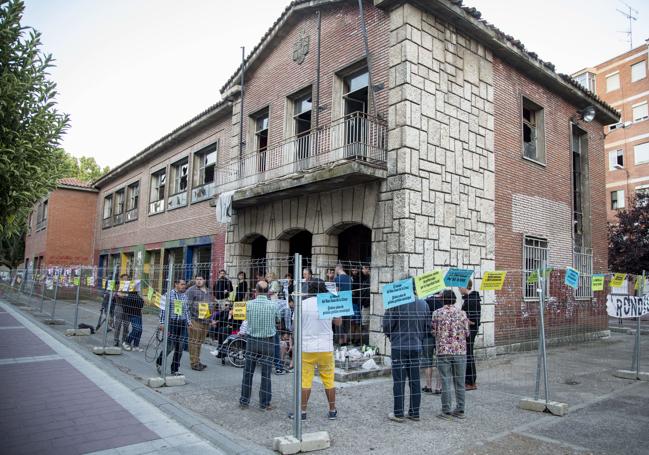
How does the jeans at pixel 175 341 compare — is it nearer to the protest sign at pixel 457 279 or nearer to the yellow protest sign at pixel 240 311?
the yellow protest sign at pixel 240 311

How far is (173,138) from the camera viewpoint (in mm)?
19766

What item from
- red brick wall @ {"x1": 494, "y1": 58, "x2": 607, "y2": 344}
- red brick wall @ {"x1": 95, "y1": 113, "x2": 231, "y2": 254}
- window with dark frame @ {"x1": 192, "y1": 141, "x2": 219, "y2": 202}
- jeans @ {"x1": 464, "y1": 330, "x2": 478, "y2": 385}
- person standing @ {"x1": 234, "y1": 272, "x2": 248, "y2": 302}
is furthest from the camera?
window with dark frame @ {"x1": 192, "y1": 141, "x2": 219, "y2": 202}

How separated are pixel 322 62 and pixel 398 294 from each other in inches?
317

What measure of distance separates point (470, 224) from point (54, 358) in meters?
9.02

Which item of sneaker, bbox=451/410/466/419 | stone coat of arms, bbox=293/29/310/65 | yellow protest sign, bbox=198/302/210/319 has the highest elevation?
stone coat of arms, bbox=293/29/310/65

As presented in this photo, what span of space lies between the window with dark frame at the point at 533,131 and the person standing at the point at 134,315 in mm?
10819

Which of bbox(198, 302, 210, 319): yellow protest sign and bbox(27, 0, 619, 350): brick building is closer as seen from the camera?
bbox(198, 302, 210, 319): yellow protest sign

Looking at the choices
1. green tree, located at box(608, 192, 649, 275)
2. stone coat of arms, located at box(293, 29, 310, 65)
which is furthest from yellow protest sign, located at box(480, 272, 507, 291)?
green tree, located at box(608, 192, 649, 275)

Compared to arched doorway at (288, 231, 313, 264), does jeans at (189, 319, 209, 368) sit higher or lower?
lower

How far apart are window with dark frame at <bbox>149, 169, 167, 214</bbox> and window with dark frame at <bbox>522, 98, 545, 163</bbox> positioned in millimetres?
14699

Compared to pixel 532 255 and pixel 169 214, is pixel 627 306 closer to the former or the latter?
pixel 532 255

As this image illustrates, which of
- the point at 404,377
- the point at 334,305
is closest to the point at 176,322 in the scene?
the point at 334,305

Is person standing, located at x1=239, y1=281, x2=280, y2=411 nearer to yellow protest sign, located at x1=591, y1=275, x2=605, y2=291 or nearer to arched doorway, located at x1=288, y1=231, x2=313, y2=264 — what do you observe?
yellow protest sign, located at x1=591, y1=275, x2=605, y2=291

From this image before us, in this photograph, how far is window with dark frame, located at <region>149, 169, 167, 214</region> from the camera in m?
21.2
